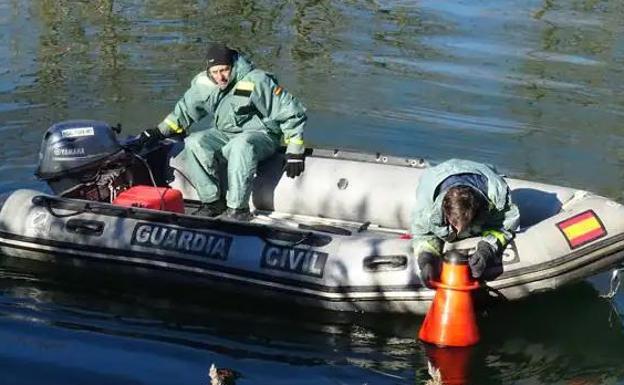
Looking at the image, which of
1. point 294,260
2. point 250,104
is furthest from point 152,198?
point 294,260

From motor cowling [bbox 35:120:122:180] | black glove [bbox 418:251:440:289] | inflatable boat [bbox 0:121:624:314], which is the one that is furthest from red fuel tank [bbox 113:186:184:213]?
black glove [bbox 418:251:440:289]

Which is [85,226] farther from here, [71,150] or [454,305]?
[454,305]

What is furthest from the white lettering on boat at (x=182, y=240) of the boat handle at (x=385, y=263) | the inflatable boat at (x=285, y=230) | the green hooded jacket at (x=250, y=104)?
the green hooded jacket at (x=250, y=104)

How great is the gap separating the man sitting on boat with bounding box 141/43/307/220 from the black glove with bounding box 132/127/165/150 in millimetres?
11

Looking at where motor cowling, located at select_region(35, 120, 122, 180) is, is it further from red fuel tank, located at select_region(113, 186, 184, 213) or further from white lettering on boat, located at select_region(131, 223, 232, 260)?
white lettering on boat, located at select_region(131, 223, 232, 260)

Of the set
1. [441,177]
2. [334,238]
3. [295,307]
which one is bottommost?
[295,307]

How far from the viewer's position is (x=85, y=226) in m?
7.57

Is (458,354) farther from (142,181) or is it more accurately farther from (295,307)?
(142,181)

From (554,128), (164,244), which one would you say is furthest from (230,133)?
(554,128)

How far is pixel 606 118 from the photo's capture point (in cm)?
1120

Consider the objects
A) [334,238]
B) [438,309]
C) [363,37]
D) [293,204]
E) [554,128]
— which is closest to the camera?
[438,309]

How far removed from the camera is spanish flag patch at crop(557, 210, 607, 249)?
22.3 ft

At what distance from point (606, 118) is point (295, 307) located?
17.6ft

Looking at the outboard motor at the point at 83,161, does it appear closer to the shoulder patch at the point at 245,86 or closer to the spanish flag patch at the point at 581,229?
the shoulder patch at the point at 245,86
